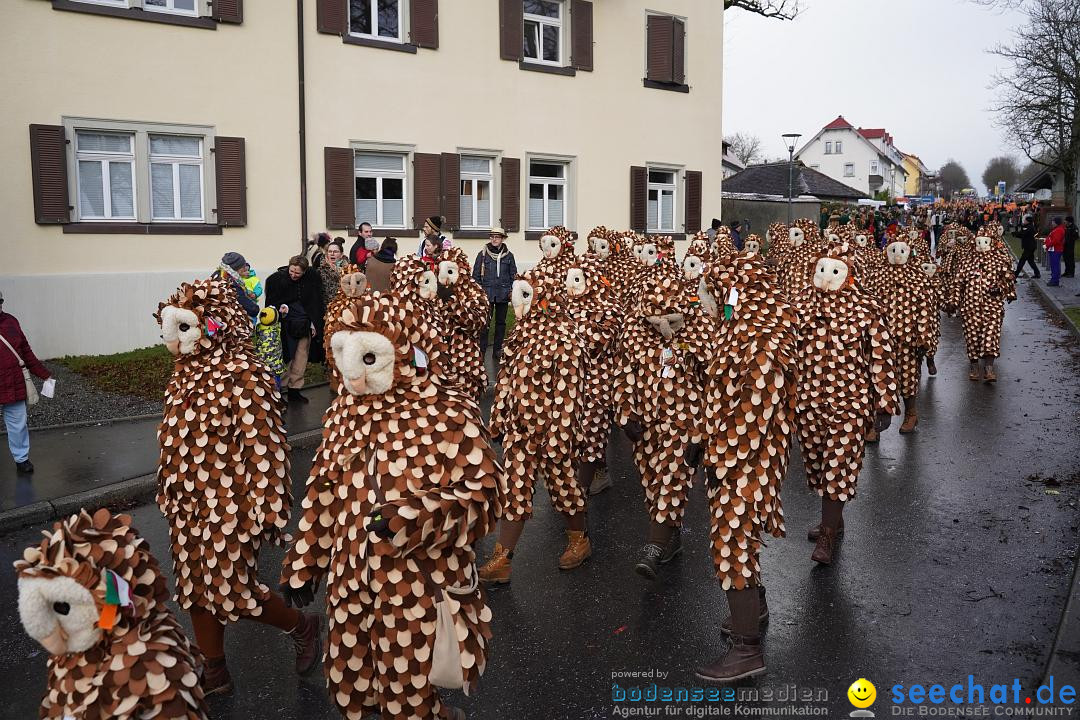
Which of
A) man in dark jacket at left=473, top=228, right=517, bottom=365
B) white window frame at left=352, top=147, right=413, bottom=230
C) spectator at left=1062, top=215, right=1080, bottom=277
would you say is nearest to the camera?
man in dark jacket at left=473, top=228, right=517, bottom=365

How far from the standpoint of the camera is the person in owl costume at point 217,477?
4.29 m

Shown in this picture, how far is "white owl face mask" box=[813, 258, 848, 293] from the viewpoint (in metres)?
6.63

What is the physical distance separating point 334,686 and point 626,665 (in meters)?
1.88

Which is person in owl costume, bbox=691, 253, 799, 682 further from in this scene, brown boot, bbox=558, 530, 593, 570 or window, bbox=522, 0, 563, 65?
window, bbox=522, 0, 563, 65

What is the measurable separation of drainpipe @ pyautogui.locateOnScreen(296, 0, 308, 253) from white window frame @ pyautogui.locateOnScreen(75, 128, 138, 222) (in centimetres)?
263

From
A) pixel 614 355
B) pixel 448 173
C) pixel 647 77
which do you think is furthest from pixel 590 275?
pixel 647 77

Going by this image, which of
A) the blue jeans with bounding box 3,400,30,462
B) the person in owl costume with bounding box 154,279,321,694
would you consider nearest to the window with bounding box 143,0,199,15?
the blue jeans with bounding box 3,400,30,462

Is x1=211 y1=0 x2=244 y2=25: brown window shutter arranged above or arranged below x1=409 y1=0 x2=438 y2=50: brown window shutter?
below

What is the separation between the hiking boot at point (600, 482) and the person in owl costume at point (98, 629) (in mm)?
5178

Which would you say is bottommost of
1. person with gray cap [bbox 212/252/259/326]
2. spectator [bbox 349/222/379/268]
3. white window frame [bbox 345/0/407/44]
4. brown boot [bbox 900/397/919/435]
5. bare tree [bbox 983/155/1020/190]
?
brown boot [bbox 900/397/919/435]

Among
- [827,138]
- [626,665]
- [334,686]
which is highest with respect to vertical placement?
[827,138]

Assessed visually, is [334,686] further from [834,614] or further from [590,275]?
[590,275]

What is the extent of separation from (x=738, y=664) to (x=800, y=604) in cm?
110

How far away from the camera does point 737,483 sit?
4.53 metres
